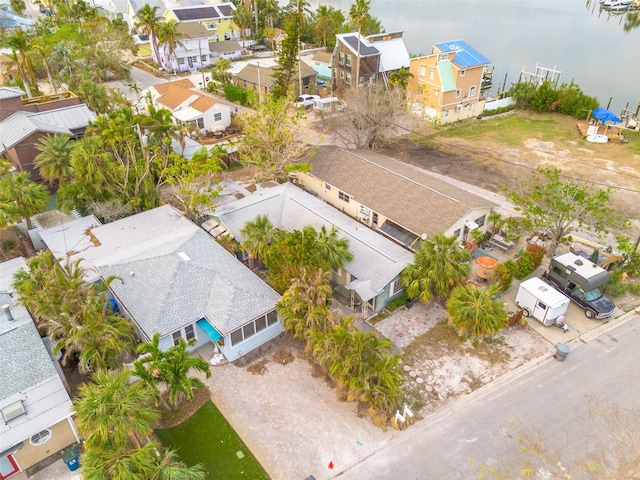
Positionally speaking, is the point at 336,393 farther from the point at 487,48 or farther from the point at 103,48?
the point at 487,48

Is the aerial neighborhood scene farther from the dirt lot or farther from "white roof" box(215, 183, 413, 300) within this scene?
the dirt lot

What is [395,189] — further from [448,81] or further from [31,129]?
[31,129]

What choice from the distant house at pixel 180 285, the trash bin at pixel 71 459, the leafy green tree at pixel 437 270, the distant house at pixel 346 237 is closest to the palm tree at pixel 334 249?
the distant house at pixel 346 237

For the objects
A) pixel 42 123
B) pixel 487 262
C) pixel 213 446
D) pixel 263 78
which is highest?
pixel 42 123

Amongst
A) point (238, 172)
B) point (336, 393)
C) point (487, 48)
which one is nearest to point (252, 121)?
point (238, 172)

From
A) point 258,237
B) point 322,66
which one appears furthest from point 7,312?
point 322,66

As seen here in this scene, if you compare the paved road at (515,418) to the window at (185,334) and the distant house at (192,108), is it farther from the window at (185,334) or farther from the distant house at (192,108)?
the distant house at (192,108)

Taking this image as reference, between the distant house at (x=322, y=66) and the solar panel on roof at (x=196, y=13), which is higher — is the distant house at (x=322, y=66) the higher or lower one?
the lower one
